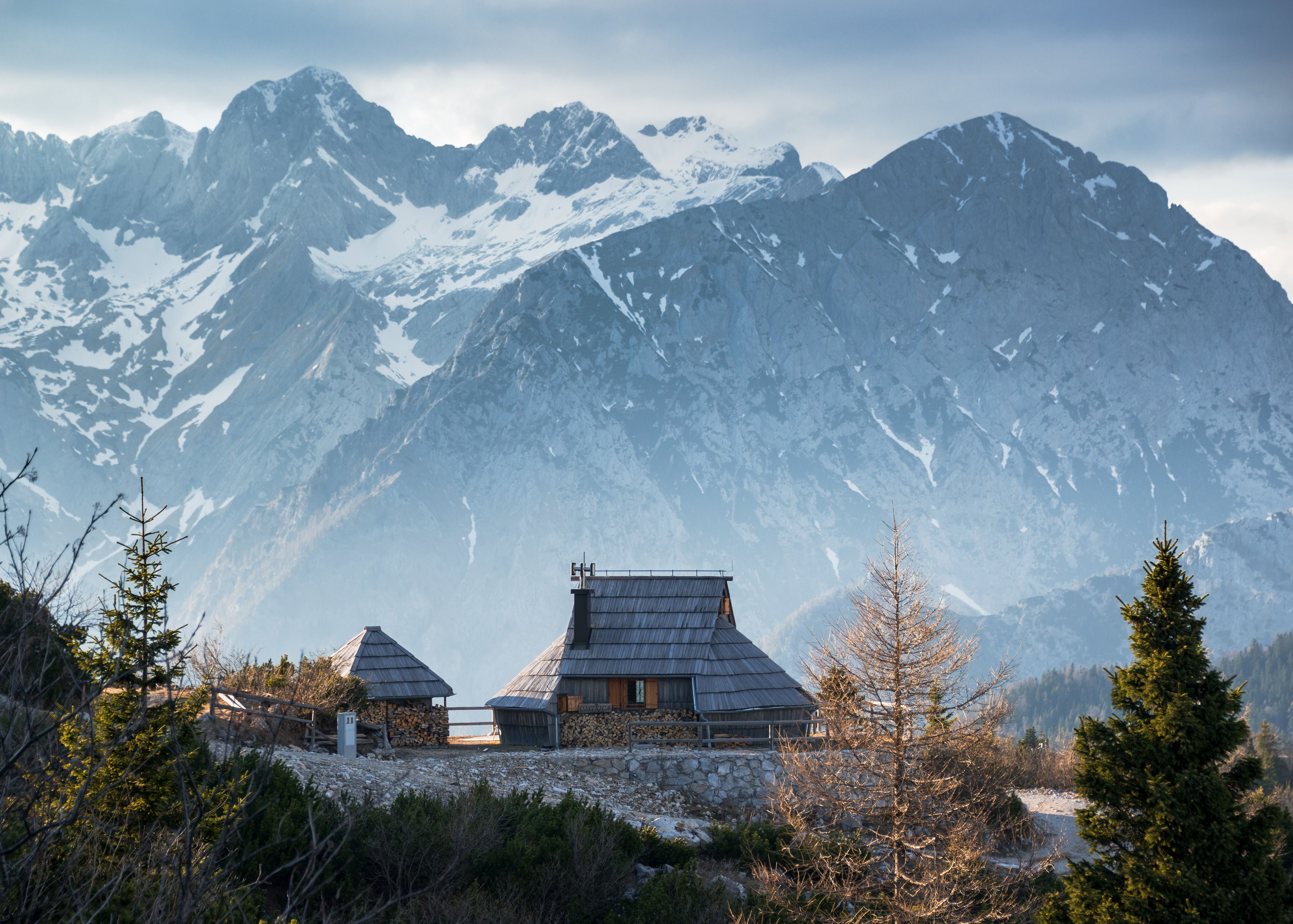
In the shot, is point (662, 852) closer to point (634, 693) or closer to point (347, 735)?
point (347, 735)

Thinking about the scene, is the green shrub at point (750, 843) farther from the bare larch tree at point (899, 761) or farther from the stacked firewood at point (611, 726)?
the stacked firewood at point (611, 726)

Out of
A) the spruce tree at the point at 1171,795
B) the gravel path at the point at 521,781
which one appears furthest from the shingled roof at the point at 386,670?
the spruce tree at the point at 1171,795

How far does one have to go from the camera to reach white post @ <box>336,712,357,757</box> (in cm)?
2714

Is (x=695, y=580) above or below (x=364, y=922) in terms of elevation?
above

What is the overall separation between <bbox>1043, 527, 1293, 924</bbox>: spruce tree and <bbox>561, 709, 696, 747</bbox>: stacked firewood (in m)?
20.1

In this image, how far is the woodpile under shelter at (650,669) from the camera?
3372 centimetres

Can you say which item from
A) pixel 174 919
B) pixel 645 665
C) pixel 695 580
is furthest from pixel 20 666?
pixel 695 580

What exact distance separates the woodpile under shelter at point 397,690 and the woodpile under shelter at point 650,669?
6.09ft

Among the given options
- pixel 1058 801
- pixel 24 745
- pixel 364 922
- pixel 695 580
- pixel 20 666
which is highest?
pixel 695 580

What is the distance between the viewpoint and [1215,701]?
42.8 feet

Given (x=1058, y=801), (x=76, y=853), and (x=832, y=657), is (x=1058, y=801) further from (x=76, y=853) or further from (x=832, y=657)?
(x=76, y=853)

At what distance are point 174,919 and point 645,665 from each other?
2794 cm

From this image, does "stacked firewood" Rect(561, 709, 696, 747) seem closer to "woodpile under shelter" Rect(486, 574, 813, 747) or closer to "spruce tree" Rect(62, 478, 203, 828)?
"woodpile under shelter" Rect(486, 574, 813, 747)

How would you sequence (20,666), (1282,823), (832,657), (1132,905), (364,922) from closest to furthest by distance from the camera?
1. (20,666)
2. (364,922)
3. (1132,905)
4. (832,657)
5. (1282,823)
